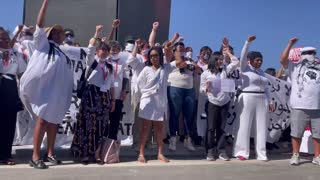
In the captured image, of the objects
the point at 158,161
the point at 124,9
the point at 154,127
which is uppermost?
the point at 124,9

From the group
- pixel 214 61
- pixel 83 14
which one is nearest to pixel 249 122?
pixel 214 61

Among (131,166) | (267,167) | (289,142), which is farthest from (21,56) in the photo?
(289,142)

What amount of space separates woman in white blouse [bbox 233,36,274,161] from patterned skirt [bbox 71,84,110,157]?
91.9 inches

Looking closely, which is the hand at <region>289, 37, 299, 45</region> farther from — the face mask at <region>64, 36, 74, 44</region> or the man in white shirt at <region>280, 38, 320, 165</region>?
the face mask at <region>64, 36, 74, 44</region>

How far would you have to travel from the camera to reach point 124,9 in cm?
939

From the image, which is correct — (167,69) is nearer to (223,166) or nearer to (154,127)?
(154,127)

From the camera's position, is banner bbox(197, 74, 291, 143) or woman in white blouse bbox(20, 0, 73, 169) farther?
banner bbox(197, 74, 291, 143)

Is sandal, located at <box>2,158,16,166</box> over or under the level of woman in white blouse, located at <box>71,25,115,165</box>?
under

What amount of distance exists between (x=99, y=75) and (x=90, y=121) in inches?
25.8

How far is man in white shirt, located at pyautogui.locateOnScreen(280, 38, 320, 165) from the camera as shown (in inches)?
286

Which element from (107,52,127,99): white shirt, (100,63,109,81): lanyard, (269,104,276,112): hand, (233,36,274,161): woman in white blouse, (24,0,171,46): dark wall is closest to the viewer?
(100,63,109,81): lanyard

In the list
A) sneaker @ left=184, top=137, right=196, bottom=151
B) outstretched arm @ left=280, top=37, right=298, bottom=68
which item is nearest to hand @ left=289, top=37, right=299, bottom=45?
outstretched arm @ left=280, top=37, right=298, bottom=68

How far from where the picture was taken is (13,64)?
6.11m

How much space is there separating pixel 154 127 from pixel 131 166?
847 millimetres
